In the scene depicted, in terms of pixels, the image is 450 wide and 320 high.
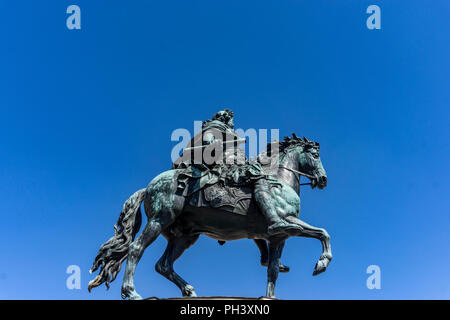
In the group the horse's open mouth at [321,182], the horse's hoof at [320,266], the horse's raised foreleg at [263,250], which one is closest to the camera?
the horse's hoof at [320,266]

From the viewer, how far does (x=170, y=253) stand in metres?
12.7

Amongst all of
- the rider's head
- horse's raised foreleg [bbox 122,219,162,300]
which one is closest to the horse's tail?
horse's raised foreleg [bbox 122,219,162,300]

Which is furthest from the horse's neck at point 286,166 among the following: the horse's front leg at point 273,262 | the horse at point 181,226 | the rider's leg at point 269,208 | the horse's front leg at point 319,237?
the horse's front leg at point 273,262

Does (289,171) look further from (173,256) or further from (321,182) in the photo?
(173,256)

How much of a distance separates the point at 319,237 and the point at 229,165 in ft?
8.22

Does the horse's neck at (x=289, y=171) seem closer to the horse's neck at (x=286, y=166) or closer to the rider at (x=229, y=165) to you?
the horse's neck at (x=286, y=166)

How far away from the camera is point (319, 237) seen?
1149cm

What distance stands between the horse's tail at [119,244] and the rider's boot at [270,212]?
2567mm

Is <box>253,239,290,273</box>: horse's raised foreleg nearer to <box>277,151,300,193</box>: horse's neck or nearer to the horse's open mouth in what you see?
<box>277,151,300,193</box>: horse's neck

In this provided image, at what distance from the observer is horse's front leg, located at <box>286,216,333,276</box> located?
36.6ft

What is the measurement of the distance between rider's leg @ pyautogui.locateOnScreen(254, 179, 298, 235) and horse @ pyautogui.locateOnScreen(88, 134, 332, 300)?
97 mm

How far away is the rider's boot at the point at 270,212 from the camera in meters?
11.6
